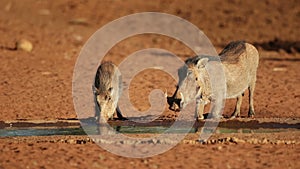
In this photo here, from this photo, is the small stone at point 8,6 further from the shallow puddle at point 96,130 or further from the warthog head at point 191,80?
the warthog head at point 191,80

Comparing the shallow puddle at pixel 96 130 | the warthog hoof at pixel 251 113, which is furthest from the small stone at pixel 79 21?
the shallow puddle at pixel 96 130

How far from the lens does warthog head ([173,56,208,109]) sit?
1010 centimetres

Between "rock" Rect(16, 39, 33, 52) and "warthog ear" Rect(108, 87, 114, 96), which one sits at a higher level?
"rock" Rect(16, 39, 33, 52)

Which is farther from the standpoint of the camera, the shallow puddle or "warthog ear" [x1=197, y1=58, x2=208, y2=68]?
"warthog ear" [x1=197, y1=58, x2=208, y2=68]

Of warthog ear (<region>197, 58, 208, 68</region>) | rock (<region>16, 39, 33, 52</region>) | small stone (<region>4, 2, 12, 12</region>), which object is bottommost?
warthog ear (<region>197, 58, 208, 68</region>)

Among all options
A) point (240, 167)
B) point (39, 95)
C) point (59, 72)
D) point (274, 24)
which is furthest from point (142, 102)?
point (274, 24)

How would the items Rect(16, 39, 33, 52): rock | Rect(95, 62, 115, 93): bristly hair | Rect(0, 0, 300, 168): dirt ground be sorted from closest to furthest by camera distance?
1. Rect(0, 0, 300, 168): dirt ground
2. Rect(95, 62, 115, 93): bristly hair
3. Rect(16, 39, 33, 52): rock

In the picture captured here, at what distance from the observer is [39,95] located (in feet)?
42.5

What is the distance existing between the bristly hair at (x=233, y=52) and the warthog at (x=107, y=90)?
1.58m

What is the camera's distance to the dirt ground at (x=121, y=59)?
874 centimetres

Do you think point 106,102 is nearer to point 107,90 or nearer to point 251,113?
point 107,90

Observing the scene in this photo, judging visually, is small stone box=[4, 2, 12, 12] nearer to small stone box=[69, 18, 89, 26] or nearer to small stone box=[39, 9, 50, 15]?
small stone box=[39, 9, 50, 15]

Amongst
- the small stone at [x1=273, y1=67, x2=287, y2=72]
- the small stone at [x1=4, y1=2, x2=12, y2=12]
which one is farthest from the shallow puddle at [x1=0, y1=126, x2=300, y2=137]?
the small stone at [x1=4, y1=2, x2=12, y2=12]

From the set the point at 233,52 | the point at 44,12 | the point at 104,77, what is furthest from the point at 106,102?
the point at 44,12
